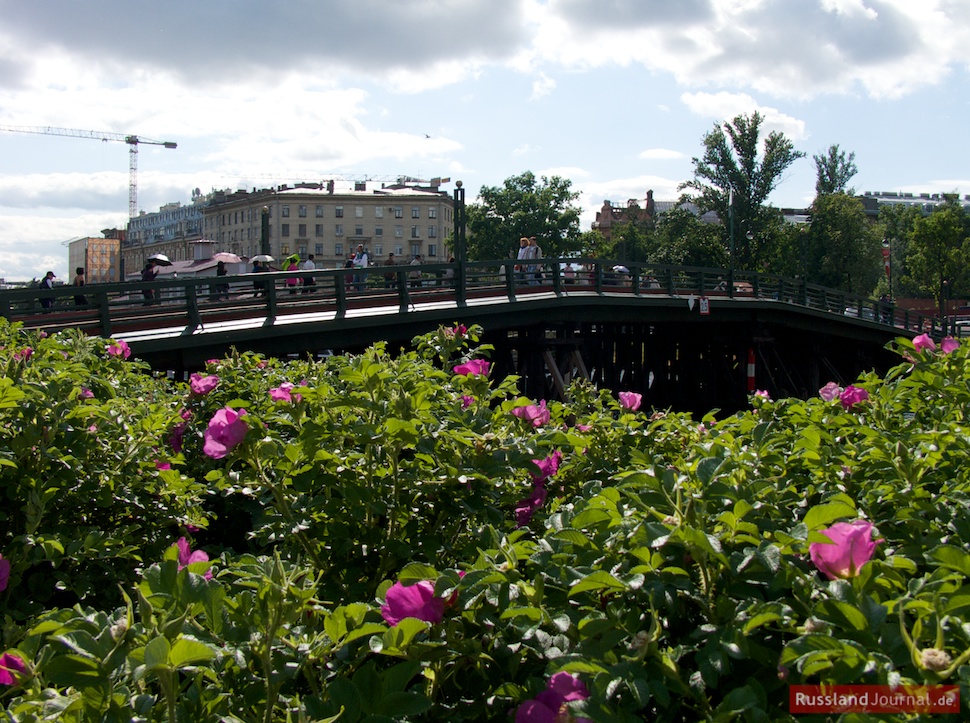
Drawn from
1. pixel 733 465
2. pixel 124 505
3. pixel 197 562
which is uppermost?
pixel 733 465

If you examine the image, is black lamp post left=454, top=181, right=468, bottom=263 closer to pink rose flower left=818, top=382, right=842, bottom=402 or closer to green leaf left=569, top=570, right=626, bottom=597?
pink rose flower left=818, top=382, right=842, bottom=402

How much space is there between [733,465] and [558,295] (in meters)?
18.6

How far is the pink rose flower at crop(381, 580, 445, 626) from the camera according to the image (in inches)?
70.4

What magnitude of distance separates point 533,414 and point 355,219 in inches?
5217

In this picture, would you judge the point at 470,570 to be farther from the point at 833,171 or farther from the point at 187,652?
the point at 833,171

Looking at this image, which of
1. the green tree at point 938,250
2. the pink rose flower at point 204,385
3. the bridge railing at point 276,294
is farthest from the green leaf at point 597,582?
the green tree at point 938,250

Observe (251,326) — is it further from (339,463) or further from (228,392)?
(339,463)

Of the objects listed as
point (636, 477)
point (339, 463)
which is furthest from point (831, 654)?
point (339, 463)

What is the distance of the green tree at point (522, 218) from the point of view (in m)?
95.4

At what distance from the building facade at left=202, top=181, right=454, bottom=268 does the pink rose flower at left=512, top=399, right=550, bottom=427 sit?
126 meters

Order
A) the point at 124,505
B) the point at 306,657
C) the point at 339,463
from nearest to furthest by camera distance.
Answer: the point at 306,657 < the point at 339,463 < the point at 124,505

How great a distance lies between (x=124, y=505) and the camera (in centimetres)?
360

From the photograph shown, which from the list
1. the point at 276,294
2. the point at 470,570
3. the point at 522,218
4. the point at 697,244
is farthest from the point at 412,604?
the point at 522,218

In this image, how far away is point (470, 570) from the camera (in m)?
1.96
